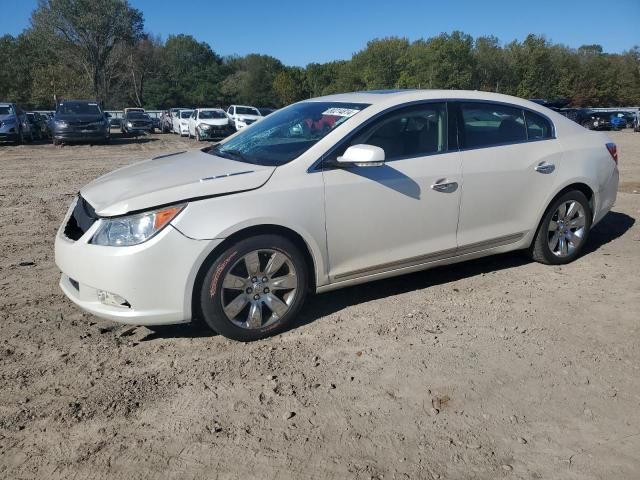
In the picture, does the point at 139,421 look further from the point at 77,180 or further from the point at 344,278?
the point at 77,180

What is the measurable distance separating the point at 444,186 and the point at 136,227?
232cm

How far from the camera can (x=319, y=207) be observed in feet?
12.4

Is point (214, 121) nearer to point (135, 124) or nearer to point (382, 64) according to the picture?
point (135, 124)

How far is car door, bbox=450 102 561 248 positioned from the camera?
446cm

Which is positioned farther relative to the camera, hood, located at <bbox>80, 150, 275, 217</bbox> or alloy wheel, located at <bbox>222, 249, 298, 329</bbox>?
alloy wheel, located at <bbox>222, 249, 298, 329</bbox>

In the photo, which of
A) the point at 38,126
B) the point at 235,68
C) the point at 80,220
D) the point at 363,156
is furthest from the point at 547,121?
the point at 235,68

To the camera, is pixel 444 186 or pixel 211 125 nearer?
pixel 444 186

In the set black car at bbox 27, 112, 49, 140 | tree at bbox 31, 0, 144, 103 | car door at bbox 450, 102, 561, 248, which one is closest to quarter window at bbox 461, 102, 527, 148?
car door at bbox 450, 102, 561, 248

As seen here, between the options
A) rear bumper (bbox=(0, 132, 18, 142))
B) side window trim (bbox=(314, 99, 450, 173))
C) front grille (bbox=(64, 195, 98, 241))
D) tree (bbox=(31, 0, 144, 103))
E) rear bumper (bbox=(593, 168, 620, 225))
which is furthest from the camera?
tree (bbox=(31, 0, 144, 103))

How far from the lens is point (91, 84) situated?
183ft

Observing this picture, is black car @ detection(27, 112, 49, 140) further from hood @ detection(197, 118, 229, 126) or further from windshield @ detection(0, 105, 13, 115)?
hood @ detection(197, 118, 229, 126)

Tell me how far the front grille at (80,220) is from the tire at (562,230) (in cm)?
382

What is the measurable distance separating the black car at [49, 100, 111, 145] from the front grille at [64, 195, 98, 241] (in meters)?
19.5

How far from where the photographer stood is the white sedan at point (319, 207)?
3404 mm
